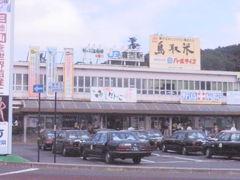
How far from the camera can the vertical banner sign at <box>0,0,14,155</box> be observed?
23969mm

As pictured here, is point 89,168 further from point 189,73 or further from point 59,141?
point 189,73

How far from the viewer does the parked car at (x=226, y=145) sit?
26.1 metres

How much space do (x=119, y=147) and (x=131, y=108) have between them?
31312mm

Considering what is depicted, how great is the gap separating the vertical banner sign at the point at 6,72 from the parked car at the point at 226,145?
1088 centimetres

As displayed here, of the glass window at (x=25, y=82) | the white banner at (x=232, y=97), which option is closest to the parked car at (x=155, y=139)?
the glass window at (x=25, y=82)

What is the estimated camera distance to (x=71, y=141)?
28594mm

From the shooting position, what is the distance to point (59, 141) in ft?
98.5

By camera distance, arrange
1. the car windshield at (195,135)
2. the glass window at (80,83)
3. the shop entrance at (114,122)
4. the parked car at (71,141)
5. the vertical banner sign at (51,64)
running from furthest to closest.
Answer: the shop entrance at (114,122)
the glass window at (80,83)
the vertical banner sign at (51,64)
the car windshield at (195,135)
the parked car at (71,141)

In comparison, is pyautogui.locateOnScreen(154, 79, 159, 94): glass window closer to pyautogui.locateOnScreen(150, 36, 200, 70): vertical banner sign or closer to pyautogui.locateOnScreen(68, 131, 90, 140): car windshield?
pyautogui.locateOnScreen(150, 36, 200, 70): vertical banner sign

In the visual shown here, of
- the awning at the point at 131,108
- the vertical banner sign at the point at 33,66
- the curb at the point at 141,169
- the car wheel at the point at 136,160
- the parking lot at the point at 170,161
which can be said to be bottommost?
the parking lot at the point at 170,161

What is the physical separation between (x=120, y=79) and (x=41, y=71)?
909 centimetres

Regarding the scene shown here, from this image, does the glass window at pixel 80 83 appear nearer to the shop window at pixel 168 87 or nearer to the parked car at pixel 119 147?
the shop window at pixel 168 87

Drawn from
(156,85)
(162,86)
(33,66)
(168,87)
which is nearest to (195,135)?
(33,66)

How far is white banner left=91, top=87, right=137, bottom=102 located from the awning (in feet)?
2.13
